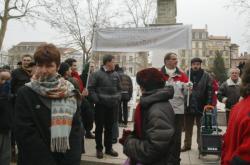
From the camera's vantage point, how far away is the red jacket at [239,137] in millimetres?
3096

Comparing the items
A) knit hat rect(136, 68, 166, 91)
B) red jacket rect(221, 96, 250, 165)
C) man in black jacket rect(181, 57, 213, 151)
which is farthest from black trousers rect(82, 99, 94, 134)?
red jacket rect(221, 96, 250, 165)

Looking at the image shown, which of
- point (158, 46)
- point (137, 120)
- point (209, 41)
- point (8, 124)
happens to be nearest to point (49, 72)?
point (137, 120)

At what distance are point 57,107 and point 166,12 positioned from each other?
421 inches

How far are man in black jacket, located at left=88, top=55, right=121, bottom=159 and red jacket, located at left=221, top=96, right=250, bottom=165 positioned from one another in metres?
4.44

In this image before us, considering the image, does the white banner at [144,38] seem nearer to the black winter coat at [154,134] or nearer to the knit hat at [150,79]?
the knit hat at [150,79]

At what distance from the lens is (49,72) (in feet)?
11.2

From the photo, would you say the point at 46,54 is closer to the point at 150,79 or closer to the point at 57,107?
the point at 57,107

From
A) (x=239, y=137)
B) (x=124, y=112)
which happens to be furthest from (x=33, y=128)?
(x=124, y=112)

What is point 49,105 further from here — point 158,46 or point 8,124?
point 158,46

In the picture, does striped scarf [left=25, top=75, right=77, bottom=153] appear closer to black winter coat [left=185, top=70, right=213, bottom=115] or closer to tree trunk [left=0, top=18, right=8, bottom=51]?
black winter coat [left=185, top=70, right=213, bottom=115]

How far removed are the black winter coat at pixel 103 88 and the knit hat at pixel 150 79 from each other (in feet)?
12.4

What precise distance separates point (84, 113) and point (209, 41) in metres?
142

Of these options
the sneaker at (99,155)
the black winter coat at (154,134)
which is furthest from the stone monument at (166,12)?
the black winter coat at (154,134)

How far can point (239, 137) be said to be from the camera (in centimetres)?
317
